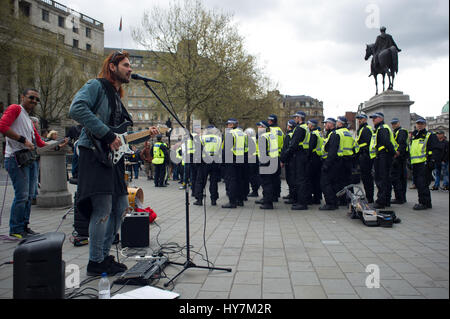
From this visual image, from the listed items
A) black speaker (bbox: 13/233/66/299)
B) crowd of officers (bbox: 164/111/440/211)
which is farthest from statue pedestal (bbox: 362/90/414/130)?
black speaker (bbox: 13/233/66/299)

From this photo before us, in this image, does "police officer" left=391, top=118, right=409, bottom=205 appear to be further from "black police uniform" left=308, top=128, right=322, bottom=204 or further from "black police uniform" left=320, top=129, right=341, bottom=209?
"black police uniform" left=308, top=128, right=322, bottom=204

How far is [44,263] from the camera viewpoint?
2.68 metres

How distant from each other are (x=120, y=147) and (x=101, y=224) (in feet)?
2.91

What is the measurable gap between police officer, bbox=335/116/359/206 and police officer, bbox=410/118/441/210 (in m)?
1.47

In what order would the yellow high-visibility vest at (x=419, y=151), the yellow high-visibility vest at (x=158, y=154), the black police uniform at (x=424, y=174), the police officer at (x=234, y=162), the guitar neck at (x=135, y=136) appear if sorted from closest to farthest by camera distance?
the guitar neck at (x=135, y=136)
the black police uniform at (x=424, y=174)
the yellow high-visibility vest at (x=419, y=151)
the police officer at (x=234, y=162)
the yellow high-visibility vest at (x=158, y=154)

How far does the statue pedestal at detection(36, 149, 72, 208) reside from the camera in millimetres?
8312

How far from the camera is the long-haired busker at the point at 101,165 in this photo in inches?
137

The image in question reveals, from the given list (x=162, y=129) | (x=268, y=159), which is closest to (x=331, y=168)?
(x=268, y=159)

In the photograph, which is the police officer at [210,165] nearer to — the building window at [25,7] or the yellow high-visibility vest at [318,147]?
the yellow high-visibility vest at [318,147]

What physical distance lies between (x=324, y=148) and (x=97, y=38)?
67145mm

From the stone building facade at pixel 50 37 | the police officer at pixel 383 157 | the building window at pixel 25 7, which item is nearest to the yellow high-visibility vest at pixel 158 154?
the police officer at pixel 383 157

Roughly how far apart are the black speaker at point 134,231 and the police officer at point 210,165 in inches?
172
